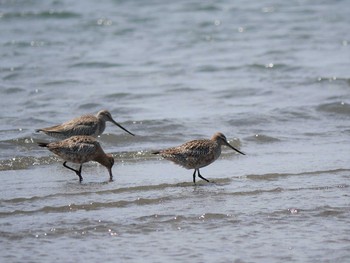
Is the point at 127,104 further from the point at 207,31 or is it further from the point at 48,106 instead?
the point at 207,31

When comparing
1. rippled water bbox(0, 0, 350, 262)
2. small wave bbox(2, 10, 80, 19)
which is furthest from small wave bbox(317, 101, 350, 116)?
small wave bbox(2, 10, 80, 19)

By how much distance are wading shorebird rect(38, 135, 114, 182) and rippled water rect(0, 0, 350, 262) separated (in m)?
0.23

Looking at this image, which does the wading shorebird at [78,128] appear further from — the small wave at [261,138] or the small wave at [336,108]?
the small wave at [336,108]

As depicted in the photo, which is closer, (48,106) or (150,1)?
(48,106)

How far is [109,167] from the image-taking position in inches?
426

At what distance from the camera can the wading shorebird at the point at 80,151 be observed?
10789 millimetres

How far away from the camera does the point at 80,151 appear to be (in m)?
10.8

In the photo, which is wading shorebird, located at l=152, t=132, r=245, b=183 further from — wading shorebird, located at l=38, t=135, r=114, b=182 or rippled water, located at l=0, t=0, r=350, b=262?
wading shorebird, located at l=38, t=135, r=114, b=182

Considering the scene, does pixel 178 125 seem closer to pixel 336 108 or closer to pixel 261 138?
pixel 261 138

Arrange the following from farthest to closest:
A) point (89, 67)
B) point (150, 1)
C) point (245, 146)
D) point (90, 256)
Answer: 1. point (150, 1)
2. point (89, 67)
3. point (245, 146)
4. point (90, 256)

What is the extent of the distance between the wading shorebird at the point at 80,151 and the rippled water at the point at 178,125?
8.9 inches

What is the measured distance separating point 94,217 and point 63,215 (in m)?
0.31

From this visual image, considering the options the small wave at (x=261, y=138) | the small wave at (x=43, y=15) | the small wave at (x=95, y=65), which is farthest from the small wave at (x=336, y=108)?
the small wave at (x=43, y=15)

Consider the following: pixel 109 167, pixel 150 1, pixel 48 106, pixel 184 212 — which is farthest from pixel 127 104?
pixel 150 1
